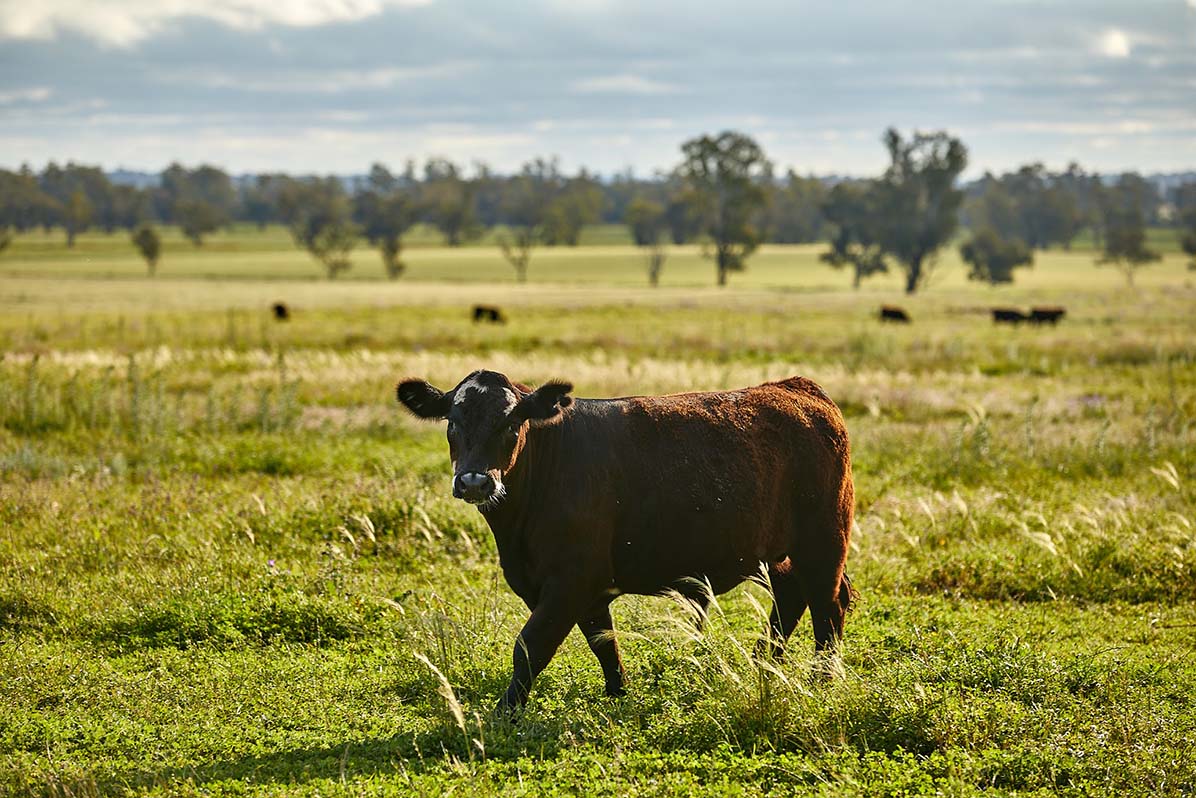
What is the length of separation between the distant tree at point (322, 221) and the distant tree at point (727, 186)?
39.4m

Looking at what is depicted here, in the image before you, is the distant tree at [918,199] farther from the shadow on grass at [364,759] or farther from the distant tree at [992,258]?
the shadow on grass at [364,759]

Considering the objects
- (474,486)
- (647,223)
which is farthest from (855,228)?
(474,486)

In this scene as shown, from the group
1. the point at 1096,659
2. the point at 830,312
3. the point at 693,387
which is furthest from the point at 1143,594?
the point at 830,312

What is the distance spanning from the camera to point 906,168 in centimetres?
9388

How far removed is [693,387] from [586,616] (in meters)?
15.1

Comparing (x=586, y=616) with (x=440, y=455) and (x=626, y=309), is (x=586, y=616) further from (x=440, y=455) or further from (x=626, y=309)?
(x=626, y=309)

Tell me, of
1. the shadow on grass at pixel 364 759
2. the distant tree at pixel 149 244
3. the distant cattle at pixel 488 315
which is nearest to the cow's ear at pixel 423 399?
the shadow on grass at pixel 364 759

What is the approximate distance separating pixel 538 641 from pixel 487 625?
79.2 inches

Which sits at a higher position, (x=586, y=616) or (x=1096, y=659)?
(x=586, y=616)

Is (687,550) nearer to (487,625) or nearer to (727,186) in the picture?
(487,625)

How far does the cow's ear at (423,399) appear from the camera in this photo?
6965mm

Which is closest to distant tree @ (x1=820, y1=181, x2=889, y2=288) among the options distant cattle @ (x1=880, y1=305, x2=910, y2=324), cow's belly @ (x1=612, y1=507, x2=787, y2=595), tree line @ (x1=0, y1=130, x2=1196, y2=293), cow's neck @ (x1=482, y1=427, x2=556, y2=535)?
tree line @ (x1=0, y1=130, x2=1196, y2=293)

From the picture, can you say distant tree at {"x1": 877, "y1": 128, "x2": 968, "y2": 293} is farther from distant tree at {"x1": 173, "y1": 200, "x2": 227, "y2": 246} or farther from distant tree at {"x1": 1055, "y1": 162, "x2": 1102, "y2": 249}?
distant tree at {"x1": 173, "y1": 200, "x2": 227, "y2": 246}

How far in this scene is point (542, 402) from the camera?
6.72 metres
